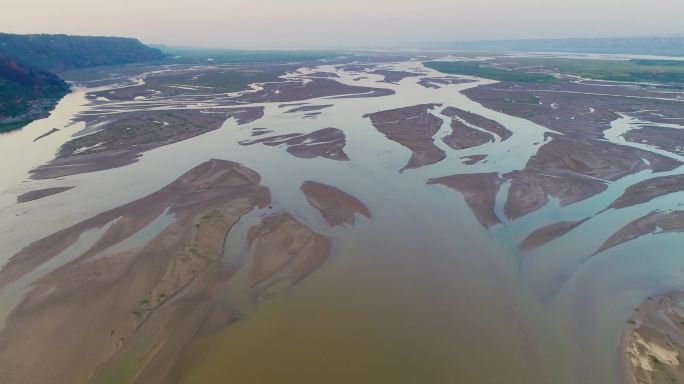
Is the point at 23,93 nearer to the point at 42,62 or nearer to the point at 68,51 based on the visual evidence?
the point at 42,62

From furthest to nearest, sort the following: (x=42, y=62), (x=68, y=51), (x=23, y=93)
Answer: (x=68, y=51) → (x=42, y=62) → (x=23, y=93)

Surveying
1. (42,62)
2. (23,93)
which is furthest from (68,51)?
(23,93)

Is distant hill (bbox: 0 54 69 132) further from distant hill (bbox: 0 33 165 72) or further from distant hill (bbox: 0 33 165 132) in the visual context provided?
distant hill (bbox: 0 33 165 72)

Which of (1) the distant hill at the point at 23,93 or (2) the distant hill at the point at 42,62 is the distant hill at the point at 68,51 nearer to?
(2) the distant hill at the point at 42,62

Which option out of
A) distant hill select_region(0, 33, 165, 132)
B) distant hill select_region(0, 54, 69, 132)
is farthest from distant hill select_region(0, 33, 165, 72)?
distant hill select_region(0, 54, 69, 132)

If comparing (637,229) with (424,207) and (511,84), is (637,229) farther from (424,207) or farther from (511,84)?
(511,84)

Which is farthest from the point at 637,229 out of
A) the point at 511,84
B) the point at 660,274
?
the point at 511,84

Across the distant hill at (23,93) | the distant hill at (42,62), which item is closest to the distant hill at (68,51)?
the distant hill at (42,62)
